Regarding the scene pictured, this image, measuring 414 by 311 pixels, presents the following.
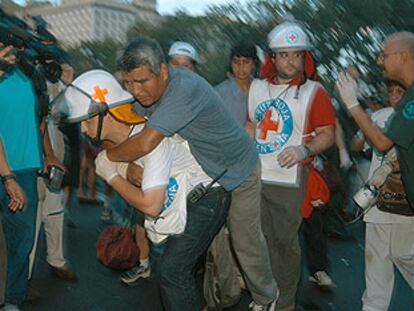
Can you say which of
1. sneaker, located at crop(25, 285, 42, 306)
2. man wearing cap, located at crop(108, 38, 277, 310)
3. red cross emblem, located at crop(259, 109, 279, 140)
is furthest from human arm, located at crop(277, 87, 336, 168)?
sneaker, located at crop(25, 285, 42, 306)

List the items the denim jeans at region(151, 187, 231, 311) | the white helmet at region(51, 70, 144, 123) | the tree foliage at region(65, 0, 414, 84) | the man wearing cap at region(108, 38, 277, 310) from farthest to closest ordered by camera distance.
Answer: the tree foliage at region(65, 0, 414, 84), the denim jeans at region(151, 187, 231, 311), the man wearing cap at region(108, 38, 277, 310), the white helmet at region(51, 70, 144, 123)

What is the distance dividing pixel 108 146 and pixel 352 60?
17.8 ft

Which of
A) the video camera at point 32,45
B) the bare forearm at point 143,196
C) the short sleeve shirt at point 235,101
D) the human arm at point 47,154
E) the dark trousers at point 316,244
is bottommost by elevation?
the dark trousers at point 316,244

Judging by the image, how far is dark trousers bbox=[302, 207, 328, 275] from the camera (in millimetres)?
5266

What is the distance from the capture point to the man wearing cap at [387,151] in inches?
120

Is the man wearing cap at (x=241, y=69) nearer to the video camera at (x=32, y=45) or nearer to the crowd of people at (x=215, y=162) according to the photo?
the crowd of people at (x=215, y=162)

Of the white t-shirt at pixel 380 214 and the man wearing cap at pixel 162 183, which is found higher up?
the man wearing cap at pixel 162 183

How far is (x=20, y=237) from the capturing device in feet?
12.1

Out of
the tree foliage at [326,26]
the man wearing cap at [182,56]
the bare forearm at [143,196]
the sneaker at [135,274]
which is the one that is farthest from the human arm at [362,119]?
the tree foliage at [326,26]

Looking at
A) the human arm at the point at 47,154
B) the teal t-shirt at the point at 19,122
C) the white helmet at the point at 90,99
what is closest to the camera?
the white helmet at the point at 90,99

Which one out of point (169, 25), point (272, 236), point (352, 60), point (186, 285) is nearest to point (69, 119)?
point (186, 285)

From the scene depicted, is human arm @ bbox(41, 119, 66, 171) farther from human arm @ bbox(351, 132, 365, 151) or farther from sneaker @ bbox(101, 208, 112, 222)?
sneaker @ bbox(101, 208, 112, 222)

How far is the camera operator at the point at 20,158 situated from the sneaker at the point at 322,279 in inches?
94.5

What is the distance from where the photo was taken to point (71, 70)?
5062 mm
